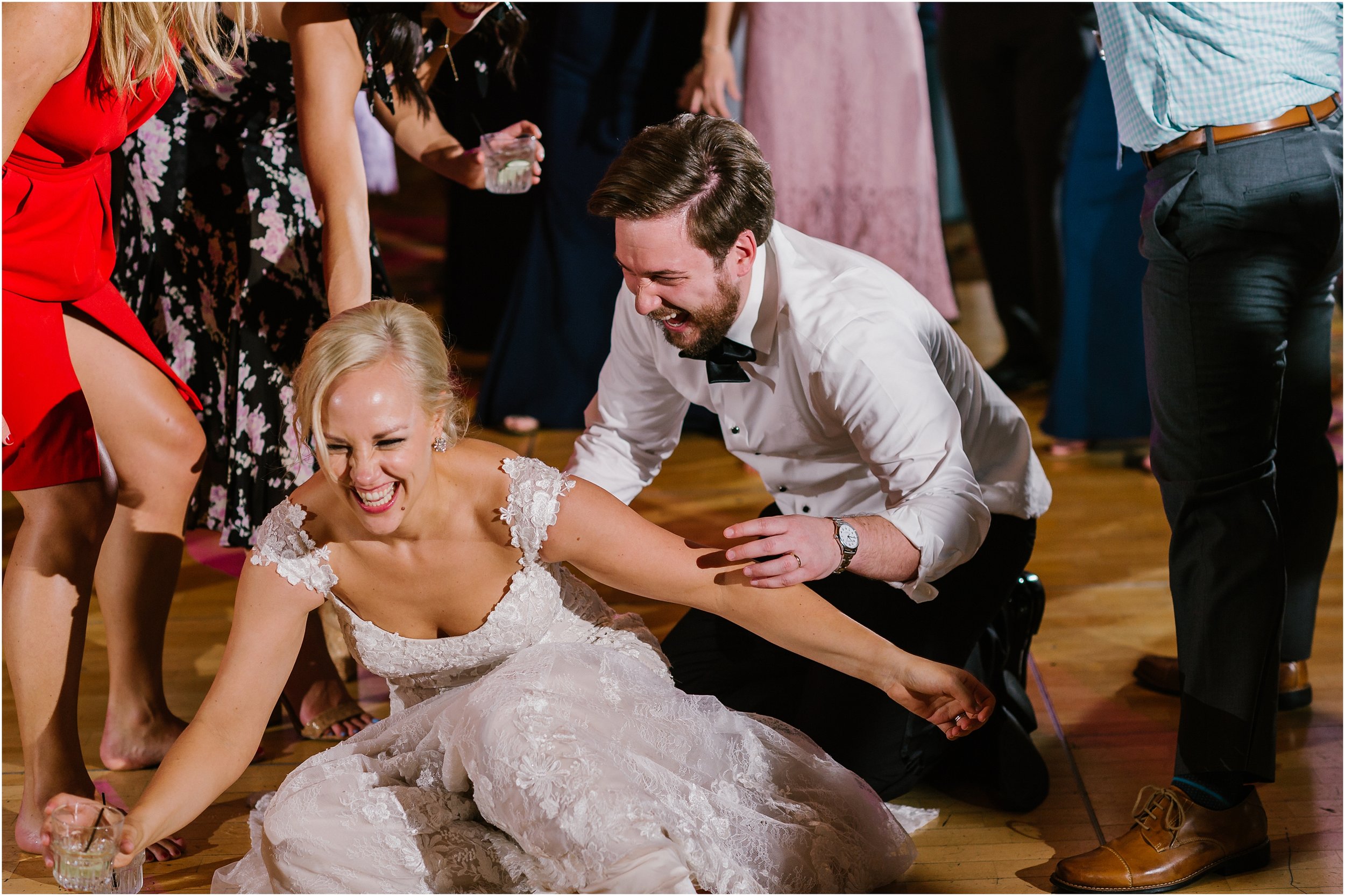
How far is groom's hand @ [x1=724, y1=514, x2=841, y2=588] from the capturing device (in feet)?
5.81

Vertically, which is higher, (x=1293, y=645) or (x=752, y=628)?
(x=752, y=628)

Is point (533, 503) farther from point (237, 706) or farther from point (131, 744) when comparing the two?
point (131, 744)

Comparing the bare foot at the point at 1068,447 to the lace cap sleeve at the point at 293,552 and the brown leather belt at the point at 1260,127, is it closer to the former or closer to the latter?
the brown leather belt at the point at 1260,127

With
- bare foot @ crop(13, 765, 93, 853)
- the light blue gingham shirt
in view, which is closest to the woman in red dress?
bare foot @ crop(13, 765, 93, 853)

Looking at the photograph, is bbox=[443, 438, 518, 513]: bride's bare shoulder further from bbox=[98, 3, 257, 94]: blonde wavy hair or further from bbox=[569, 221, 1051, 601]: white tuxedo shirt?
bbox=[98, 3, 257, 94]: blonde wavy hair

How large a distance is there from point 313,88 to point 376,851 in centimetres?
122

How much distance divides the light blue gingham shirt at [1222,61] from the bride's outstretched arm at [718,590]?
883 mm

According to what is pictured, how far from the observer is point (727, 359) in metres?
2.12

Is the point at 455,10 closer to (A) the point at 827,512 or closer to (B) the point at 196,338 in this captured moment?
(B) the point at 196,338

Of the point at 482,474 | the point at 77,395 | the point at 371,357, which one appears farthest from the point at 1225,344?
the point at 77,395

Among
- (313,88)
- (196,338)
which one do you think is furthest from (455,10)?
(196,338)

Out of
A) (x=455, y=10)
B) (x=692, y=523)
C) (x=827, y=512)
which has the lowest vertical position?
(x=692, y=523)

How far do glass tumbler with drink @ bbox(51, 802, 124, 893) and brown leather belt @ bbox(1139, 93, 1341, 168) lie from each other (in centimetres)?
175

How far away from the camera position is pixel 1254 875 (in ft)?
6.43
